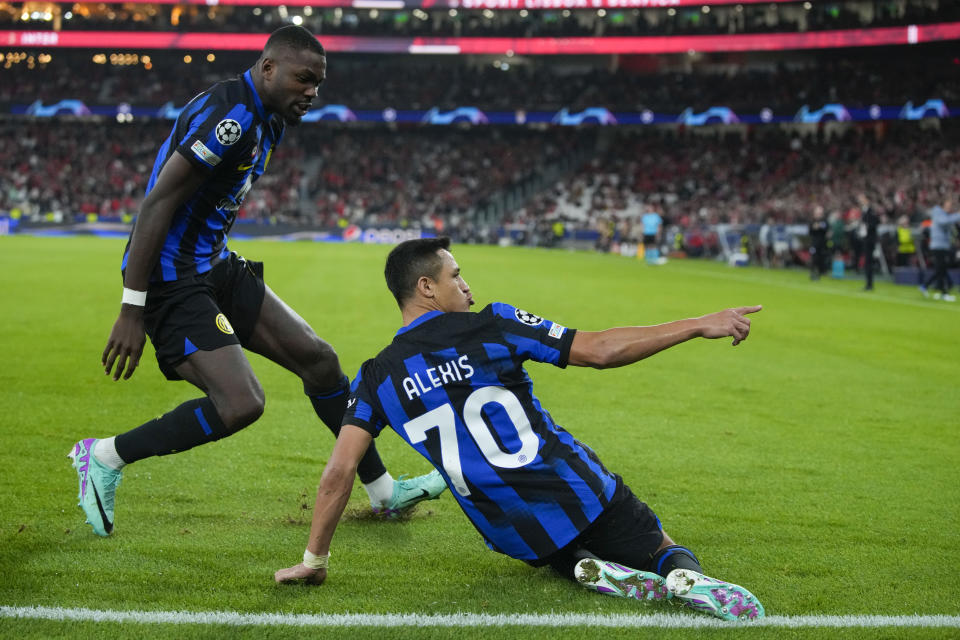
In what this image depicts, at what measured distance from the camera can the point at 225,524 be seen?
14.7ft

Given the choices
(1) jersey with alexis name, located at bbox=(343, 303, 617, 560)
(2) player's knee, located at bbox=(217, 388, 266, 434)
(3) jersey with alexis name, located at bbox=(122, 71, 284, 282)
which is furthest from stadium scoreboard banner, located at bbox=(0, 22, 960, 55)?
(1) jersey with alexis name, located at bbox=(343, 303, 617, 560)

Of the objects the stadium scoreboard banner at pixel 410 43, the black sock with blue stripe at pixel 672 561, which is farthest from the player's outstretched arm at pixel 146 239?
the stadium scoreboard banner at pixel 410 43

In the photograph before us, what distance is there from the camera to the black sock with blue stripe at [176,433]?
164 inches

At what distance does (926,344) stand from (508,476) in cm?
1081

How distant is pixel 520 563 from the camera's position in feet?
13.5

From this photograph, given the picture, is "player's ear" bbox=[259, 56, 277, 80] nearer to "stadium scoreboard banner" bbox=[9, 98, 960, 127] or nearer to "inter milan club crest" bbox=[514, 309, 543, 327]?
"inter milan club crest" bbox=[514, 309, 543, 327]

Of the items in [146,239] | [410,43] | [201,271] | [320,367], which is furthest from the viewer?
[410,43]

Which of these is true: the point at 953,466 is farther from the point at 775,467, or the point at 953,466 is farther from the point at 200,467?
the point at 200,467

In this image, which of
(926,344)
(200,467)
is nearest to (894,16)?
(926,344)

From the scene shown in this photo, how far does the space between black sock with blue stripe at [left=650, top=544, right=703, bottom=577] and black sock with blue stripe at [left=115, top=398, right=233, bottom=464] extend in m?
1.93

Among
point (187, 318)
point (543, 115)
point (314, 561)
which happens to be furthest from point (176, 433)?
point (543, 115)

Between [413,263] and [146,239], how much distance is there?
4.00 ft

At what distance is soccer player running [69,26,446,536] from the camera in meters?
4.04

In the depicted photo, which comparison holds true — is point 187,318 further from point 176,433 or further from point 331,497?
point 331,497
